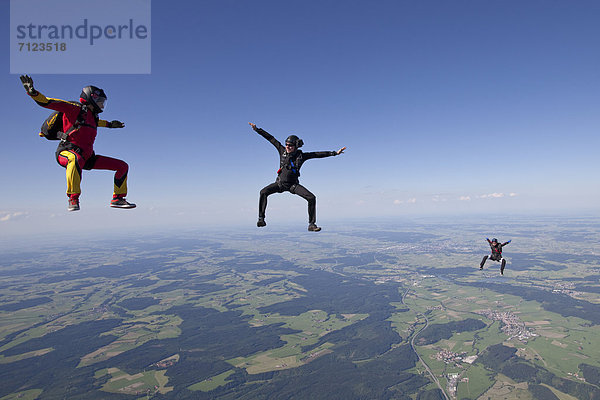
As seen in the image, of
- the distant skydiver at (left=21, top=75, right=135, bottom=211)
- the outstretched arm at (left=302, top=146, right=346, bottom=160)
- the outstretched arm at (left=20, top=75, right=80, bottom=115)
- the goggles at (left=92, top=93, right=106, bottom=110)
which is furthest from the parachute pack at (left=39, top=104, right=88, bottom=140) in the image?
the outstretched arm at (left=302, top=146, right=346, bottom=160)

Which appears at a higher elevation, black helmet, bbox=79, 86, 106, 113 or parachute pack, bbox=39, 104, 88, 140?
black helmet, bbox=79, 86, 106, 113

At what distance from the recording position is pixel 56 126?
8.11 meters

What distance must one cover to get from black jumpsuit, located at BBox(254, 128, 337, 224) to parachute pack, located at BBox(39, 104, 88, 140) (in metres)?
5.92

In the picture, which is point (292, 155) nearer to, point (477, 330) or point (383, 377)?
point (383, 377)

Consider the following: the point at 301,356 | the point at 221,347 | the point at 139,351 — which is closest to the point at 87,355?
the point at 139,351

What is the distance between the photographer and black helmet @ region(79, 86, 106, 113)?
312 inches

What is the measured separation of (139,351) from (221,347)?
39.6 metres

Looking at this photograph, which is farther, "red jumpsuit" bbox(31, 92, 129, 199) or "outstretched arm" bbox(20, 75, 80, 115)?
"red jumpsuit" bbox(31, 92, 129, 199)

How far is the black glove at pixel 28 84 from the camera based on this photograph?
6.23 meters

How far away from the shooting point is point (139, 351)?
136 m

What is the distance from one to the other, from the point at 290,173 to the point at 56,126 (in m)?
7.79

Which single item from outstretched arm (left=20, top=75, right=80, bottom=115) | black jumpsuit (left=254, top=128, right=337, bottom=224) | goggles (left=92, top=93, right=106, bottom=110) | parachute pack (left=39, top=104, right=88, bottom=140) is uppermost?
goggles (left=92, top=93, right=106, bottom=110)

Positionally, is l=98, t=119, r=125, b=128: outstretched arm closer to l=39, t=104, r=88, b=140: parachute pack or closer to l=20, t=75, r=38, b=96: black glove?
l=39, t=104, r=88, b=140: parachute pack

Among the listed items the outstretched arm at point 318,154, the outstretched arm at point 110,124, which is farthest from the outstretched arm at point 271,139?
the outstretched arm at point 110,124
